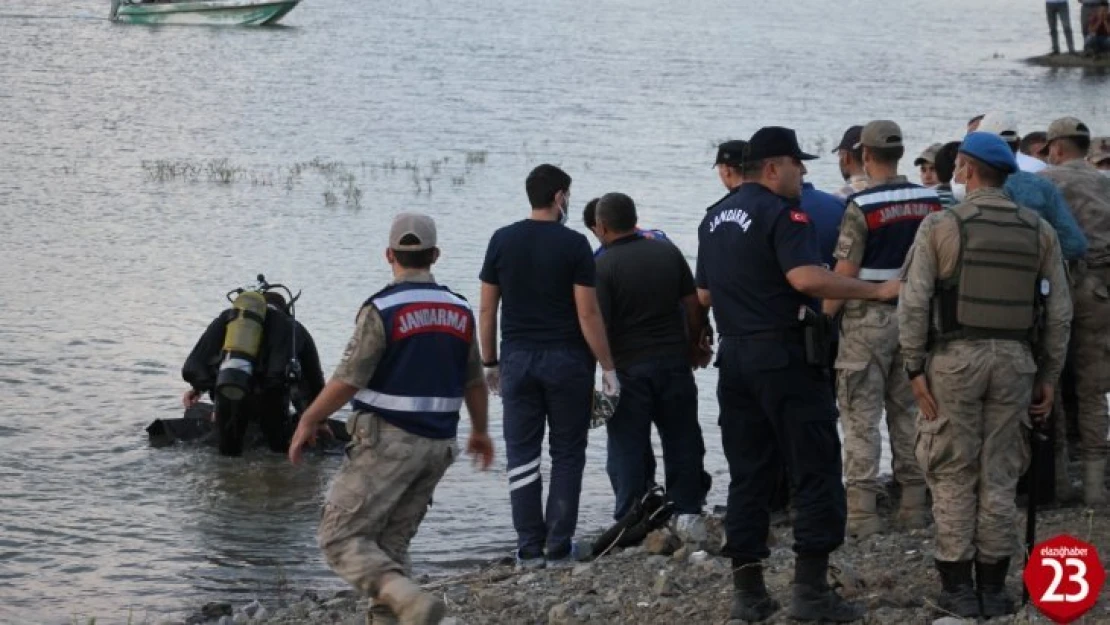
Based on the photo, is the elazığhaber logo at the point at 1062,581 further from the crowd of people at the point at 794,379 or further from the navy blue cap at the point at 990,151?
the navy blue cap at the point at 990,151

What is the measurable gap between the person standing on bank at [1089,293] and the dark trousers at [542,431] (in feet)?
7.81

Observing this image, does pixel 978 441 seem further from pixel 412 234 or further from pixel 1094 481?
pixel 1094 481

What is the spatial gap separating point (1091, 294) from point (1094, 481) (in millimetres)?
911

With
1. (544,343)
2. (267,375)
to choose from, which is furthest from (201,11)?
(544,343)

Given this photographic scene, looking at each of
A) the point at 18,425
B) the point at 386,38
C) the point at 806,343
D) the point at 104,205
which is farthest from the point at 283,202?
the point at 386,38

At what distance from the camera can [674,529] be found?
8898mm

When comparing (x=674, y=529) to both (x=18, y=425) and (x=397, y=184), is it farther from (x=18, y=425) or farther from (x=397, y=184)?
(x=397, y=184)

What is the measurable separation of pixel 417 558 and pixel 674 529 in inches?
76.0

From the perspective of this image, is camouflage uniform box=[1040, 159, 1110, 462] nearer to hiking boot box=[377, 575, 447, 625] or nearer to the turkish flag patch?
the turkish flag patch

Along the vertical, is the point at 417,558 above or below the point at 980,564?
below

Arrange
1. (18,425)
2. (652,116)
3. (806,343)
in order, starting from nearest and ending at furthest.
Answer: (806,343), (18,425), (652,116)

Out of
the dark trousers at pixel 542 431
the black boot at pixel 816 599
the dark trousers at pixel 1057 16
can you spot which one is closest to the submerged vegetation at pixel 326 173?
the dark trousers at pixel 542 431

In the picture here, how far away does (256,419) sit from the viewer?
11719 millimetres

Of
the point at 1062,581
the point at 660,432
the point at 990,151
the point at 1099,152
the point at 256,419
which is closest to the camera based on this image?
the point at 1062,581
